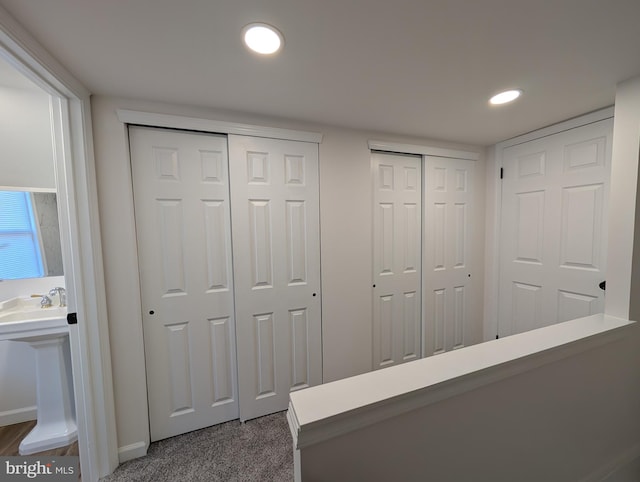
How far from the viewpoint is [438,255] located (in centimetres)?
229

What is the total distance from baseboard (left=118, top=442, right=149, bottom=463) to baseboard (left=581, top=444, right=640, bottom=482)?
2458mm

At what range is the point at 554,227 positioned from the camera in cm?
195

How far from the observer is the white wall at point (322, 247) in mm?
1398

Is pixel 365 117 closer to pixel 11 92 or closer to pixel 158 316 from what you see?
pixel 158 316

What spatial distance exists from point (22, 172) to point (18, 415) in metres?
1.79

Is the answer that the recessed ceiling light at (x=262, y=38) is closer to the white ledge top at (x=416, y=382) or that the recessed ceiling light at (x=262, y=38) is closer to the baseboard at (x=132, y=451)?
the white ledge top at (x=416, y=382)

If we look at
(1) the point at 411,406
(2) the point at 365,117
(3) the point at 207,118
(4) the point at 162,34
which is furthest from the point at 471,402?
(3) the point at 207,118

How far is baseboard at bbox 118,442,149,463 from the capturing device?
143cm

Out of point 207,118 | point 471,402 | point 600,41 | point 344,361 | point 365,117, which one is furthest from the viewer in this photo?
point 344,361

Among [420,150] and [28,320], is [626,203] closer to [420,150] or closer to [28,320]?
[420,150]

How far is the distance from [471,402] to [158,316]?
175 cm

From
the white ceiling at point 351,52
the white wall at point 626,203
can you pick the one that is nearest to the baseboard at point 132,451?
the white ceiling at point 351,52

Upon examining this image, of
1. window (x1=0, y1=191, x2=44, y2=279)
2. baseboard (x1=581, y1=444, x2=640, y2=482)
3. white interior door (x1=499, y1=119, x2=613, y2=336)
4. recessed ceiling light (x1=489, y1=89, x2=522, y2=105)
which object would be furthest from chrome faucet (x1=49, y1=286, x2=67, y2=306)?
white interior door (x1=499, y1=119, x2=613, y2=336)

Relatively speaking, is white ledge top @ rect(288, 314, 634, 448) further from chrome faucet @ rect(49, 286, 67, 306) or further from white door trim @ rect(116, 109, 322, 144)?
chrome faucet @ rect(49, 286, 67, 306)
